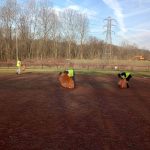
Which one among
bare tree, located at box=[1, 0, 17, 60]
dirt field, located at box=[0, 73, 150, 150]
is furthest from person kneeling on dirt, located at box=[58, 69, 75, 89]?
bare tree, located at box=[1, 0, 17, 60]

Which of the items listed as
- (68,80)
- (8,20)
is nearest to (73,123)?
(68,80)

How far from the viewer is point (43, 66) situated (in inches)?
2189

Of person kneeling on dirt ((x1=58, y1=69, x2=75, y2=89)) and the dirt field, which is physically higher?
person kneeling on dirt ((x1=58, y1=69, x2=75, y2=89))

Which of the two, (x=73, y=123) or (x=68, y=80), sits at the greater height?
(x=68, y=80)

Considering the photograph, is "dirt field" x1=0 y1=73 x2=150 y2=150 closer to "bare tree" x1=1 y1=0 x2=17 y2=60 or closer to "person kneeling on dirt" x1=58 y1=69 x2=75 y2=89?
"person kneeling on dirt" x1=58 y1=69 x2=75 y2=89

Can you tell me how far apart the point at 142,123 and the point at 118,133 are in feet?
6.52

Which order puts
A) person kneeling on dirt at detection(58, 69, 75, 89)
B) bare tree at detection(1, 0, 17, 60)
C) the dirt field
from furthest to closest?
bare tree at detection(1, 0, 17, 60) < person kneeling on dirt at detection(58, 69, 75, 89) < the dirt field

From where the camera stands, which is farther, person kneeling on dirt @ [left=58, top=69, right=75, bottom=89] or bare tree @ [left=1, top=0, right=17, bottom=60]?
bare tree @ [left=1, top=0, right=17, bottom=60]

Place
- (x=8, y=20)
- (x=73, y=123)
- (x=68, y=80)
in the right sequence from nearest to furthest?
(x=73, y=123), (x=68, y=80), (x=8, y=20)

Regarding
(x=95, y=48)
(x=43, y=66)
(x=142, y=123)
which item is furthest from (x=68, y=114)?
(x=95, y=48)

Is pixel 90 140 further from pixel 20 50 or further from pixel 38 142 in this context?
pixel 20 50

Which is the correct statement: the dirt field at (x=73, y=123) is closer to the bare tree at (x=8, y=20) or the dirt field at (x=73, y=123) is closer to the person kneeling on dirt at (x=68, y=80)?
the person kneeling on dirt at (x=68, y=80)

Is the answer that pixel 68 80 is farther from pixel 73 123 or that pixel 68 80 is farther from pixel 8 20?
pixel 8 20

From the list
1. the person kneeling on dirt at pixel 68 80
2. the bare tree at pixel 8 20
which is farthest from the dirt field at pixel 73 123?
the bare tree at pixel 8 20
